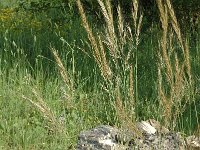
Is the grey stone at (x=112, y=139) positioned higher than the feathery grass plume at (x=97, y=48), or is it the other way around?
the feathery grass plume at (x=97, y=48)

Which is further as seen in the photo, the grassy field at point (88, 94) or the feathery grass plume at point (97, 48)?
the grassy field at point (88, 94)

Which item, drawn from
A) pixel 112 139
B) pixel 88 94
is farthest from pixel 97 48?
pixel 88 94

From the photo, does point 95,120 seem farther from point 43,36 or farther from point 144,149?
point 43,36

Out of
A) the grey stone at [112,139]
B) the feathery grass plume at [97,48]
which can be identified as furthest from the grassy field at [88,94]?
the grey stone at [112,139]

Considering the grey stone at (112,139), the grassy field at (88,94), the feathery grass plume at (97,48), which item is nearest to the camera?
the feathery grass plume at (97,48)

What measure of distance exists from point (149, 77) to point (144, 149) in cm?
237

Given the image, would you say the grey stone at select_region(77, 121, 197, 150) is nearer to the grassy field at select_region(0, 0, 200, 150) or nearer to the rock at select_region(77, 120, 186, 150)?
the rock at select_region(77, 120, 186, 150)

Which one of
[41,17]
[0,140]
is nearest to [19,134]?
[0,140]

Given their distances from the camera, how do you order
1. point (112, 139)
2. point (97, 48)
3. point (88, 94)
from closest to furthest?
point (97, 48) → point (112, 139) → point (88, 94)

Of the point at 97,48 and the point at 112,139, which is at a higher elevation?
the point at 97,48

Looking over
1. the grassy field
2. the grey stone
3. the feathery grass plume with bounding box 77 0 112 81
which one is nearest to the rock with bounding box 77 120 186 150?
the grey stone

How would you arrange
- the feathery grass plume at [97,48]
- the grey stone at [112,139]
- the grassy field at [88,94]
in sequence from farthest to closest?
the grey stone at [112,139] < the grassy field at [88,94] < the feathery grass plume at [97,48]

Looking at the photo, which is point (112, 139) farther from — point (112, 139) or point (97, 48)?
point (97, 48)

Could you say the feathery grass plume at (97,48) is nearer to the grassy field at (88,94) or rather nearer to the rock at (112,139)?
the grassy field at (88,94)
